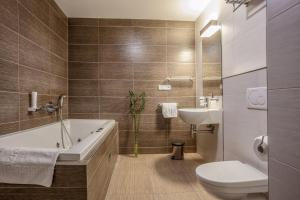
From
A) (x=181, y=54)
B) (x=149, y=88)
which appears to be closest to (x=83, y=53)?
(x=149, y=88)

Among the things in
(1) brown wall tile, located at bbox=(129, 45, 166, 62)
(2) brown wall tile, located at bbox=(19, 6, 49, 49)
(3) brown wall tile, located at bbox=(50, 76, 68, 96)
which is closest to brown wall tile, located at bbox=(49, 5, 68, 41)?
(2) brown wall tile, located at bbox=(19, 6, 49, 49)

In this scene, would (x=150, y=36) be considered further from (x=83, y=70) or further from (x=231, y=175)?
(x=231, y=175)

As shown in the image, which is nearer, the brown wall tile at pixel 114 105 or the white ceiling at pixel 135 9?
the white ceiling at pixel 135 9

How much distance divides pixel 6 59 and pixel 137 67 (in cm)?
188

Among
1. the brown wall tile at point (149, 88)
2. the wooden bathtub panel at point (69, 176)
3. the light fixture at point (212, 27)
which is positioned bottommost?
the wooden bathtub panel at point (69, 176)

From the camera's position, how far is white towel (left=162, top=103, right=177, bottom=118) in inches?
124

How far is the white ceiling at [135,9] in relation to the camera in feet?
9.05

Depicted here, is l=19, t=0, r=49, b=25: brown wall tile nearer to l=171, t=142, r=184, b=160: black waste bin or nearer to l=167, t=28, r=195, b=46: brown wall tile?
l=167, t=28, r=195, b=46: brown wall tile

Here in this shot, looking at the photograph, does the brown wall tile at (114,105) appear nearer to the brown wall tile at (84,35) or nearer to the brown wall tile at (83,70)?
the brown wall tile at (83,70)

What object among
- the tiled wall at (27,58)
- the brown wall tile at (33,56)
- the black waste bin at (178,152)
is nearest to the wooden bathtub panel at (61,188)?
the tiled wall at (27,58)

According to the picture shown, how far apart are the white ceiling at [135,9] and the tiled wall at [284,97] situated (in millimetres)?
2275

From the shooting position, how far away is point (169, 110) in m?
3.15

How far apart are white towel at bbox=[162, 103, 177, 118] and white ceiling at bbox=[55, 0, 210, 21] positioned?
138 centimetres

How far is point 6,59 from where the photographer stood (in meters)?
1.75
